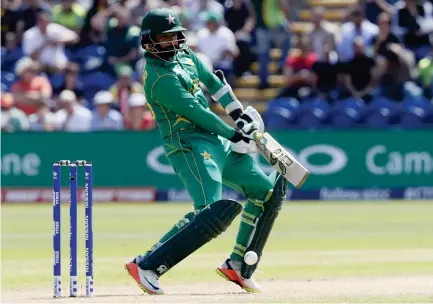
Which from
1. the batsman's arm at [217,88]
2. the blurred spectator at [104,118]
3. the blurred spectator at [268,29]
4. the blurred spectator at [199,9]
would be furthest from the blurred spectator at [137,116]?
the batsman's arm at [217,88]

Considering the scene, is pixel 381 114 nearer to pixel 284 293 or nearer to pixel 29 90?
pixel 29 90

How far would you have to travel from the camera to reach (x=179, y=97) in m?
7.69

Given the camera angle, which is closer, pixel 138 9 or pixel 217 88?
pixel 217 88

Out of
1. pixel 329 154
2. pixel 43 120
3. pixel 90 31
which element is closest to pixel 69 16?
pixel 90 31

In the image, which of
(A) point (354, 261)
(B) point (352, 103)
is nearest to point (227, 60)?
(B) point (352, 103)

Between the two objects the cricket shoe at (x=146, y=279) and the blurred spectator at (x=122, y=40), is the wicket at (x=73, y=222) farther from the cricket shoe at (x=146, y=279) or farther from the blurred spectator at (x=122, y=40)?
the blurred spectator at (x=122, y=40)

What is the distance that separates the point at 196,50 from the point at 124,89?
1521mm

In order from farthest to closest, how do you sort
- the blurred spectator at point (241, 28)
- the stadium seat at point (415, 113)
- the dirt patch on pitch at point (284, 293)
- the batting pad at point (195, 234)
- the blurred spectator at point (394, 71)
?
the blurred spectator at point (241, 28) < the blurred spectator at point (394, 71) < the stadium seat at point (415, 113) < the batting pad at point (195, 234) < the dirt patch on pitch at point (284, 293)

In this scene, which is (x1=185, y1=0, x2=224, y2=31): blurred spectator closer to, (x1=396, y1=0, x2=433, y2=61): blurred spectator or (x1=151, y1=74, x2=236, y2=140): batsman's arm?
(x1=396, y1=0, x2=433, y2=61): blurred spectator

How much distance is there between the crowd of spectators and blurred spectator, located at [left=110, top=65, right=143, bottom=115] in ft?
0.05

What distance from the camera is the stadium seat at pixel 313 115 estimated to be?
17891 millimetres

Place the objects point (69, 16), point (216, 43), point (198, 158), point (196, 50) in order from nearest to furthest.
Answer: point (198, 158) → point (196, 50) → point (216, 43) → point (69, 16)

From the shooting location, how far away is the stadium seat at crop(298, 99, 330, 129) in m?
17.9

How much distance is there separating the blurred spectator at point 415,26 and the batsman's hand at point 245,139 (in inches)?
464
